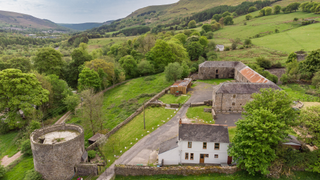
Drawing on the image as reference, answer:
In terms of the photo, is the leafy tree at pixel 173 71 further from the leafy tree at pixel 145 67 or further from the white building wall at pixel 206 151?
the white building wall at pixel 206 151

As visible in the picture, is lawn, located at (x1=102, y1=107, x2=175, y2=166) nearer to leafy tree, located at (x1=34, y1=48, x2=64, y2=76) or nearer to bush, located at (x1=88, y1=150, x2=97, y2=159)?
bush, located at (x1=88, y1=150, x2=97, y2=159)

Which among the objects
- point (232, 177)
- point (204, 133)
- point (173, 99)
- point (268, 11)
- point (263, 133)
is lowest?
point (232, 177)

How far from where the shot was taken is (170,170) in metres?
23.6

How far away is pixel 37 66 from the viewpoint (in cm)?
5525

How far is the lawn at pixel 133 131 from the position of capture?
2852cm

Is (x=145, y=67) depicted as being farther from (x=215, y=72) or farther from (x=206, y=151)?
(x=206, y=151)

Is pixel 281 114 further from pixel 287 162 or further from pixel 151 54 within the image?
pixel 151 54

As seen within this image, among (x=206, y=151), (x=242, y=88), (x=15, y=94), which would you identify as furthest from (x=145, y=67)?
(x=206, y=151)

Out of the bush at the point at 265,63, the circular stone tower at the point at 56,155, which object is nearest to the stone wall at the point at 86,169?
the circular stone tower at the point at 56,155

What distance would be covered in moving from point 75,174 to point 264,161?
23.8 metres

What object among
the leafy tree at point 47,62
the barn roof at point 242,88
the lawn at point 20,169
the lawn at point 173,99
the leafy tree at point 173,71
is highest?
the leafy tree at point 47,62

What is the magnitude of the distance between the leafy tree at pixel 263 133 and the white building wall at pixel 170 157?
711 cm

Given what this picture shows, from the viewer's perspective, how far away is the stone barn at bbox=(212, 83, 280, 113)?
36.5 metres

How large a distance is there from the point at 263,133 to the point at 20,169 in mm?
33033
